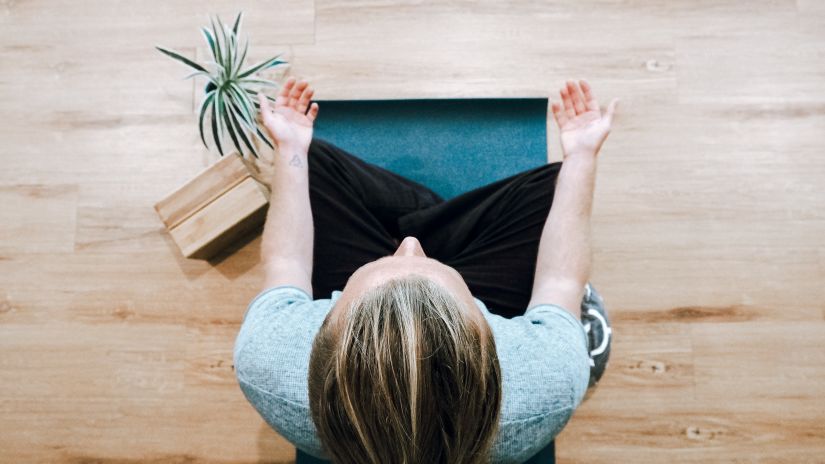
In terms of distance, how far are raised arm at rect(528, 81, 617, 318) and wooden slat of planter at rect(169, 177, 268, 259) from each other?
0.73 metres

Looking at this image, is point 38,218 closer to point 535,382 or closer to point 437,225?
point 437,225

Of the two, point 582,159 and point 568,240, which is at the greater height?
point 582,159

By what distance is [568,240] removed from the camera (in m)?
1.18

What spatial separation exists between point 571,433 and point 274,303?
88 cm

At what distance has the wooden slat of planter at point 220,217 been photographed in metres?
1.50

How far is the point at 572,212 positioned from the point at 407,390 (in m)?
0.59

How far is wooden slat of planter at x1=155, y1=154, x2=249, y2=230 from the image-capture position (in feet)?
4.92

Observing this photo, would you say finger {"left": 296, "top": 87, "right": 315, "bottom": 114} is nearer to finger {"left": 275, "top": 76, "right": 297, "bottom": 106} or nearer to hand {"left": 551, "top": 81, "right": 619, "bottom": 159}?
finger {"left": 275, "top": 76, "right": 297, "bottom": 106}

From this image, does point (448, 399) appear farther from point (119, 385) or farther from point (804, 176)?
point (804, 176)

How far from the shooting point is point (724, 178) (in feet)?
5.24

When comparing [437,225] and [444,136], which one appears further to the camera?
[444,136]

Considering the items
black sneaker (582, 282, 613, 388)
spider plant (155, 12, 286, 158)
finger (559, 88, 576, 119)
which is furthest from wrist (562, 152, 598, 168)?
spider plant (155, 12, 286, 158)

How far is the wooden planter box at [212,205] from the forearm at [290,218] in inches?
9.1

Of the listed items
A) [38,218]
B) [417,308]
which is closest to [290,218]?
[417,308]
